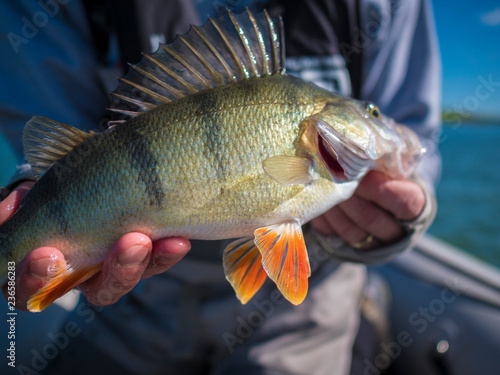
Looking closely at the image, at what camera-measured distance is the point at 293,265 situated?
3.15 feet

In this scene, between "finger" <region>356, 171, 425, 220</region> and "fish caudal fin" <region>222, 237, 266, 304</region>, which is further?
"finger" <region>356, 171, 425, 220</region>

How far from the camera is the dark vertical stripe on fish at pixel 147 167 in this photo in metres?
0.87

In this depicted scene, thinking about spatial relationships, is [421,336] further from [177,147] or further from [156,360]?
[177,147]

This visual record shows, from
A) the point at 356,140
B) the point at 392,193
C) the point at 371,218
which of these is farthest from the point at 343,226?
the point at 356,140

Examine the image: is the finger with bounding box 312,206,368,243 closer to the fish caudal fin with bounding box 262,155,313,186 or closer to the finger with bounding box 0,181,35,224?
the fish caudal fin with bounding box 262,155,313,186

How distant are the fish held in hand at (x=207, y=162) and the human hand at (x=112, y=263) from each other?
0.09 feet

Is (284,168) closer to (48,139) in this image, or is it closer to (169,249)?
(169,249)

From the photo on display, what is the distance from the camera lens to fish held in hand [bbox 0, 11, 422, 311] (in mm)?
878

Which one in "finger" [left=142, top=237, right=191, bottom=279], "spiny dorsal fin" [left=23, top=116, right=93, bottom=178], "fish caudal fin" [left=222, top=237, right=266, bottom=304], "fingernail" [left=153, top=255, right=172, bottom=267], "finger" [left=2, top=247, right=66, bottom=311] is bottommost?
"fish caudal fin" [left=222, top=237, right=266, bottom=304]

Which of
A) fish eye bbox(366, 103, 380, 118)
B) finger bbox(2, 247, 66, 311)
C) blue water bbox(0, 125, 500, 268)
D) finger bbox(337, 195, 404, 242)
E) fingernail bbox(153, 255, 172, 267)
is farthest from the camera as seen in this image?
blue water bbox(0, 125, 500, 268)

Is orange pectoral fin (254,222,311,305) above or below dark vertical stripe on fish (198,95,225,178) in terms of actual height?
below

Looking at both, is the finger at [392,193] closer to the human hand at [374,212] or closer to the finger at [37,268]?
the human hand at [374,212]

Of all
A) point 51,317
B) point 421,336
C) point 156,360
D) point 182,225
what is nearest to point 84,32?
point 182,225

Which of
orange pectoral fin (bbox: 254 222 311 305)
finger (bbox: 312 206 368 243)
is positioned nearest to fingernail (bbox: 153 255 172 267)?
orange pectoral fin (bbox: 254 222 311 305)
